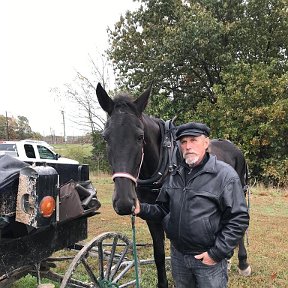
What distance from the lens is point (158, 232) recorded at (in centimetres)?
351

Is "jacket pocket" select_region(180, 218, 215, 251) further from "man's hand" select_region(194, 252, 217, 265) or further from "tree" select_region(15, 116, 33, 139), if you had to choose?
"tree" select_region(15, 116, 33, 139)

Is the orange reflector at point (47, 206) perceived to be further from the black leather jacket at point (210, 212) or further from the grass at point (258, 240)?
the grass at point (258, 240)

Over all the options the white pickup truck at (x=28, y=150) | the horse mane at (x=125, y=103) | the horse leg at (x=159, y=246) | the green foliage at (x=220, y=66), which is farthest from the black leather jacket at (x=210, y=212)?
the green foliage at (x=220, y=66)

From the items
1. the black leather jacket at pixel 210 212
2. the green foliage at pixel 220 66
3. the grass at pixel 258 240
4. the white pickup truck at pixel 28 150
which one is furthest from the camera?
the green foliage at pixel 220 66

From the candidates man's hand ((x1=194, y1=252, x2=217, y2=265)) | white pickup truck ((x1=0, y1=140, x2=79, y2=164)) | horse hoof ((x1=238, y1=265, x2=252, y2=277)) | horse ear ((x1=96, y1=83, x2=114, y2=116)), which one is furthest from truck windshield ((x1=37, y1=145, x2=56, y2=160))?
man's hand ((x1=194, y1=252, x2=217, y2=265))

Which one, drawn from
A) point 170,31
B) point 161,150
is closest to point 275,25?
point 170,31

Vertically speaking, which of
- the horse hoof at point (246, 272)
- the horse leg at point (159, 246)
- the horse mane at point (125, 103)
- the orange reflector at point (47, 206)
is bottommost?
the horse hoof at point (246, 272)

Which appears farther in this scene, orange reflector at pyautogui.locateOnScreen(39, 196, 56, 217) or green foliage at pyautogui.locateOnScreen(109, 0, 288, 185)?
Answer: green foliage at pyautogui.locateOnScreen(109, 0, 288, 185)

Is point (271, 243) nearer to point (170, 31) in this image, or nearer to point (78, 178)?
point (78, 178)

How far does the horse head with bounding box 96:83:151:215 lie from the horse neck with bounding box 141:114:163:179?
410 mm

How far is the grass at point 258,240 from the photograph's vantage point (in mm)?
4414

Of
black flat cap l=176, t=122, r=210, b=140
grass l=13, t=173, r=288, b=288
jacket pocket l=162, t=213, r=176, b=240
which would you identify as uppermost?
black flat cap l=176, t=122, r=210, b=140

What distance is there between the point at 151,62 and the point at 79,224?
14901 mm

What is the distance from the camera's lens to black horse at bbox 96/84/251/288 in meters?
2.43
